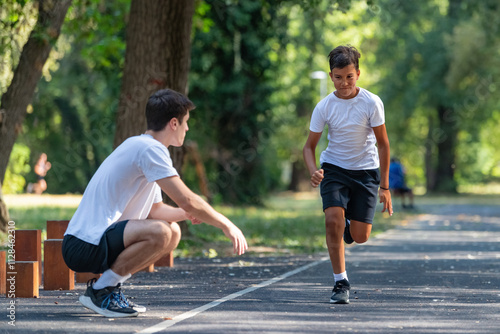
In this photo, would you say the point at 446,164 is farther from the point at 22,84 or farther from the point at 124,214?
the point at 124,214

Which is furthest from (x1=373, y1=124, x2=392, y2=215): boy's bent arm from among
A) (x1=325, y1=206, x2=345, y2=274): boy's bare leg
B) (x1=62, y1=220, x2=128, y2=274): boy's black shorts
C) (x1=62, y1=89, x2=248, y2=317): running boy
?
(x1=62, y1=220, x2=128, y2=274): boy's black shorts

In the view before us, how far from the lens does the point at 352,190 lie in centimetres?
800

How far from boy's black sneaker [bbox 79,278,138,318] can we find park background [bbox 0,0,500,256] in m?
7.41

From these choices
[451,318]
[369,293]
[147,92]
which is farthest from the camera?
[147,92]

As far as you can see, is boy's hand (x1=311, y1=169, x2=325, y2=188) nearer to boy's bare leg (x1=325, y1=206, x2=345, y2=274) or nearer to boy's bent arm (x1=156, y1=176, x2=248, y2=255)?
boy's bare leg (x1=325, y1=206, x2=345, y2=274)

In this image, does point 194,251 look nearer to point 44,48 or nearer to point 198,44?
point 44,48

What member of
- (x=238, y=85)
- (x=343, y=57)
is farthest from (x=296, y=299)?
(x=238, y=85)

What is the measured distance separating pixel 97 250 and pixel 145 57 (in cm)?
791

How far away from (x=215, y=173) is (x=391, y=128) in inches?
977

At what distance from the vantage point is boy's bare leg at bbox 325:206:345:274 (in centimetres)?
775

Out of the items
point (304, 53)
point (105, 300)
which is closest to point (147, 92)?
point (105, 300)

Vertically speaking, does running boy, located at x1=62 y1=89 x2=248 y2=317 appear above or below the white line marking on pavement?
above

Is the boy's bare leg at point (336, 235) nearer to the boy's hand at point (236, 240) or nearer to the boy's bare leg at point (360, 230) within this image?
the boy's bare leg at point (360, 230)

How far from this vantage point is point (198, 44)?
3144 cm
